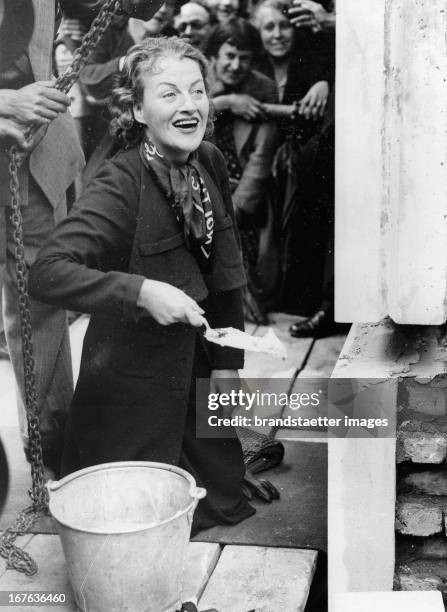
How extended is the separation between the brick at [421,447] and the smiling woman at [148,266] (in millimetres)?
A: 677

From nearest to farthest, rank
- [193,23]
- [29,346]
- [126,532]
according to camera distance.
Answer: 1. [126,532]
2. [29,346]
3. [193,23]

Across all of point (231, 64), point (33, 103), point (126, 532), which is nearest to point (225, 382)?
point (126, 532)

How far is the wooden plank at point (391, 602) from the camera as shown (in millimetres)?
2400

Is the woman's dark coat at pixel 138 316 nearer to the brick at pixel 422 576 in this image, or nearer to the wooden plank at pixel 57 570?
the wooden plank at pixel 57 570

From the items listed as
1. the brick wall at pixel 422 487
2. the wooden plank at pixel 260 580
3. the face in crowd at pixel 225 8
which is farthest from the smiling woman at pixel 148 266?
the face in crowd at pixel 225 8

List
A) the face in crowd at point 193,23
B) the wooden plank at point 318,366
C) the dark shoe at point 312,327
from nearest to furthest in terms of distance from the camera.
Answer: the face in crowd at point 193,23, the wooden plank at point 318,366, the dark shoe at point 312,327

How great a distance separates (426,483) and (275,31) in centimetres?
236

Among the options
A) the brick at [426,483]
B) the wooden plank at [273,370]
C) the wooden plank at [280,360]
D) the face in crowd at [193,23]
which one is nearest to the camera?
the brick at [426,483]

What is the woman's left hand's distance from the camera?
2.89 metres

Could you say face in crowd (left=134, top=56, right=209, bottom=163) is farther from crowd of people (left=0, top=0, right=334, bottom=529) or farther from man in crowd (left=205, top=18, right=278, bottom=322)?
man in crowd (left=205, top=18, right=278, bottom=322)

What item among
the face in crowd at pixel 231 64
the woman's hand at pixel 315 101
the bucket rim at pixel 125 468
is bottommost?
the bucket rim at pixel 125 468

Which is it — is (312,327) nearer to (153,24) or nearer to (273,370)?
(273,370)

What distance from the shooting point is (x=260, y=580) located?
8.76 feet

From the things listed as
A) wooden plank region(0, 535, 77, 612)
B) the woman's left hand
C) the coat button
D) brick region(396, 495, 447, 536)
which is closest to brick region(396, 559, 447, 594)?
brick region(396, 495, 447, 536)
